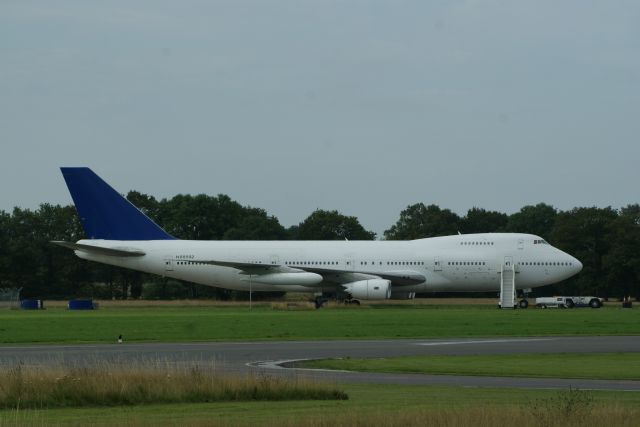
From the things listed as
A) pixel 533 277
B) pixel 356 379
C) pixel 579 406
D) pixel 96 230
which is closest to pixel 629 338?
pixel 356 379

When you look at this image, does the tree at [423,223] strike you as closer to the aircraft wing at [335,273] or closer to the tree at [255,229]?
the tree at [255,229]

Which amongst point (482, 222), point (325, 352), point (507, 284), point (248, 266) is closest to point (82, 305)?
point (248, 266)

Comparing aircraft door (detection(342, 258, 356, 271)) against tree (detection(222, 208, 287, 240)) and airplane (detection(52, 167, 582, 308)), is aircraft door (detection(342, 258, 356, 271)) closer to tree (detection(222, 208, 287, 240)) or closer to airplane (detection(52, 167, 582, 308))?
airplane (detection(52, 167, 582, 308))

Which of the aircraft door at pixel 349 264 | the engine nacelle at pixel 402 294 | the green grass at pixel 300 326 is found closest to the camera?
the green grass at pixel 300 326

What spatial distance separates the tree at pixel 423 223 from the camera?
126 m

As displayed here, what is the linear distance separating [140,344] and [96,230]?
1505 inches

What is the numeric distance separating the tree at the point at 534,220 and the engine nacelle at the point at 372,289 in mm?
64808

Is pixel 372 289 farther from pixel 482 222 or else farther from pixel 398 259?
pixel 482 222

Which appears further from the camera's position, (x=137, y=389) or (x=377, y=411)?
(x=137, y=389)

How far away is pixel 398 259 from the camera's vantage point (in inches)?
2717

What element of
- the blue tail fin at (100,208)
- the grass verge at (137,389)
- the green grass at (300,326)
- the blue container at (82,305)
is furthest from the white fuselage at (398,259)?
the grass verge at (137,389)

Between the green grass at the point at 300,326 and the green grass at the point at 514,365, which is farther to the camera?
the green grass at the point at 300,326

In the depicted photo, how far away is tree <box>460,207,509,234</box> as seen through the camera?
127 m

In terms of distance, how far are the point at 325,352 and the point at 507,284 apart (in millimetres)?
39090
